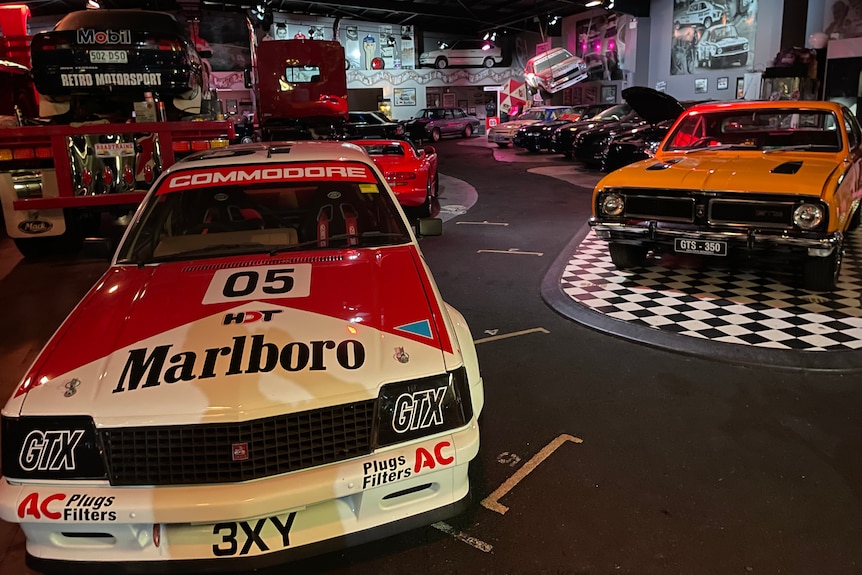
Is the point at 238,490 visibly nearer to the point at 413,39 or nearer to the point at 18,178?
the point at 18,178

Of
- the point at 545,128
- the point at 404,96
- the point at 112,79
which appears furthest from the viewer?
the point at 404,96

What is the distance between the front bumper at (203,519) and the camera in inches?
82.0

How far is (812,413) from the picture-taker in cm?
370

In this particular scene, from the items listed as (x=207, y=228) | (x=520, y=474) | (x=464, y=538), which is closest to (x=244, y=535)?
(x=464, y=538)

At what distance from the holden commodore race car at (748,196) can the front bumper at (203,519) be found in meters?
4.40

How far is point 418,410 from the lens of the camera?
7.70 ft

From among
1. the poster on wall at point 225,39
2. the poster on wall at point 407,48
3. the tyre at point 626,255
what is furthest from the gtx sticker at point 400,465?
the poster on wall at point 407,48

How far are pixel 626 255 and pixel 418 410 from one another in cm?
498

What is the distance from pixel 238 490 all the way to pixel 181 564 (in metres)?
0.30

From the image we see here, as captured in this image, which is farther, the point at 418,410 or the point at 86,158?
the point at 86,158

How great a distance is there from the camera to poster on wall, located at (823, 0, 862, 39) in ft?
49.5

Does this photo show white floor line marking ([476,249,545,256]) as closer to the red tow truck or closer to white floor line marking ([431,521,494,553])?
the red tow truck

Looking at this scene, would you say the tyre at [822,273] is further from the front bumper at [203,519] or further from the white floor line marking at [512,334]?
the front bumper at [203,519]

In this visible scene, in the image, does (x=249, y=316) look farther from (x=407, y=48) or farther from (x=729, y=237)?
(x=407, y=48)
